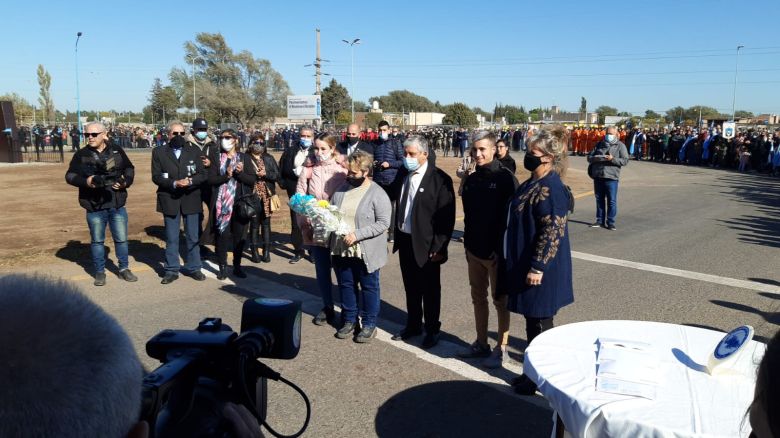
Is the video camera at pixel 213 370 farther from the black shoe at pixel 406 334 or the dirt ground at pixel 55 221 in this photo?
the dirt ground at pixel 55 221

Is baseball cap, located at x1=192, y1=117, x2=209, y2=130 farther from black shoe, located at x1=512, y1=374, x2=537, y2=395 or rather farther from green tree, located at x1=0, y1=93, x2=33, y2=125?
green tree, located at x1=0, y1=93, x2=33, y2=125

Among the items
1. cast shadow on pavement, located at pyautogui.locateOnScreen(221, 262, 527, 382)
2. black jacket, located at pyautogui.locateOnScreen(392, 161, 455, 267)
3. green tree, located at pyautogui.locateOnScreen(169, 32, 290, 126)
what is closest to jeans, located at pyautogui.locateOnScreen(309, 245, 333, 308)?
cast shadow on pavement, located at pyautogui.locateOnScreen(221, 262, 527, 382)

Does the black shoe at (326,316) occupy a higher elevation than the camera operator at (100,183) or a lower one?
lower

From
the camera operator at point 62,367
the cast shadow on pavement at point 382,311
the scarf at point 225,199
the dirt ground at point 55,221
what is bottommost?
the cast shadow on pavement at point 382,311

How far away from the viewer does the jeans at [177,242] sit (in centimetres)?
696

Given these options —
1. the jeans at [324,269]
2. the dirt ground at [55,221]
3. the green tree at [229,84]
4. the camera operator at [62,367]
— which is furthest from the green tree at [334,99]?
the camera operator at [62,367]

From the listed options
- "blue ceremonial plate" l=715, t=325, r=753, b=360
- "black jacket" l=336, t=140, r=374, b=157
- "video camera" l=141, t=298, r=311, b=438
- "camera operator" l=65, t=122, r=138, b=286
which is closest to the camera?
"video camera" l=141, t=298, r=311, b=438

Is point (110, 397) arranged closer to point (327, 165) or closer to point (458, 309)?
point (327, 165)

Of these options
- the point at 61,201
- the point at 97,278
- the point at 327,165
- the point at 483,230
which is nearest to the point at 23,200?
the point at 61,201

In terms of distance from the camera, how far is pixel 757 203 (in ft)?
47.4

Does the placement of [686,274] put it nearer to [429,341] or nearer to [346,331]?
[429,341]

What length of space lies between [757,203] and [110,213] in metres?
15.2

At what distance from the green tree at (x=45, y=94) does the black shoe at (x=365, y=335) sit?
76.3 m

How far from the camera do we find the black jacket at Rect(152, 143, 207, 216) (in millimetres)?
6809
